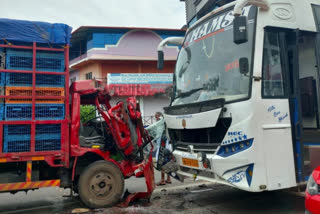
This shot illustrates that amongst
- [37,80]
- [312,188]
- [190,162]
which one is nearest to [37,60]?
[37,80]

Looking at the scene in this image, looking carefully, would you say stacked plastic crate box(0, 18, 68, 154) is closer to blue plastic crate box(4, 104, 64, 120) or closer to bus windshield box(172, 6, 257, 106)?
blue plastic crate box(4, 104, 64, 120)

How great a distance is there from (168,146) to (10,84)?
2.95 meters

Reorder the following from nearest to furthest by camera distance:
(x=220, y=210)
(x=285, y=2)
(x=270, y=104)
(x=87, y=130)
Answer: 1. (x=270, y=104)
2. (x=285, y=2)
3. (x=220, y=210)
4. (x=87, y=130)

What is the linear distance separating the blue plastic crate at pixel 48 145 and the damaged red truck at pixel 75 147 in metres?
0.02

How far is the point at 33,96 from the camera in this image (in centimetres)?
500

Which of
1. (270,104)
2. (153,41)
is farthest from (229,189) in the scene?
(153,41)

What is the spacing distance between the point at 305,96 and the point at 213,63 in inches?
79.8

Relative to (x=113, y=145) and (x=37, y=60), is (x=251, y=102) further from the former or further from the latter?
(x=37, y=60)

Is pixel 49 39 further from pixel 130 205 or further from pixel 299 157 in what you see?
pixel 299 157

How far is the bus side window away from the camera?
4.57 meters

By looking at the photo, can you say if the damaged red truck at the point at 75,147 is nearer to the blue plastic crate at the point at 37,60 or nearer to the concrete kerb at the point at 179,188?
the blue plastic crate at the point at 37,60

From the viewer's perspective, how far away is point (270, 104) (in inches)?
177

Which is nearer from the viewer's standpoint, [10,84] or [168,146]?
[10,84]

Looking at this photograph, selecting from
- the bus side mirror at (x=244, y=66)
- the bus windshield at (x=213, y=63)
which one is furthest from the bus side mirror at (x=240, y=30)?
the bus windshield at (x=213, y=63)
